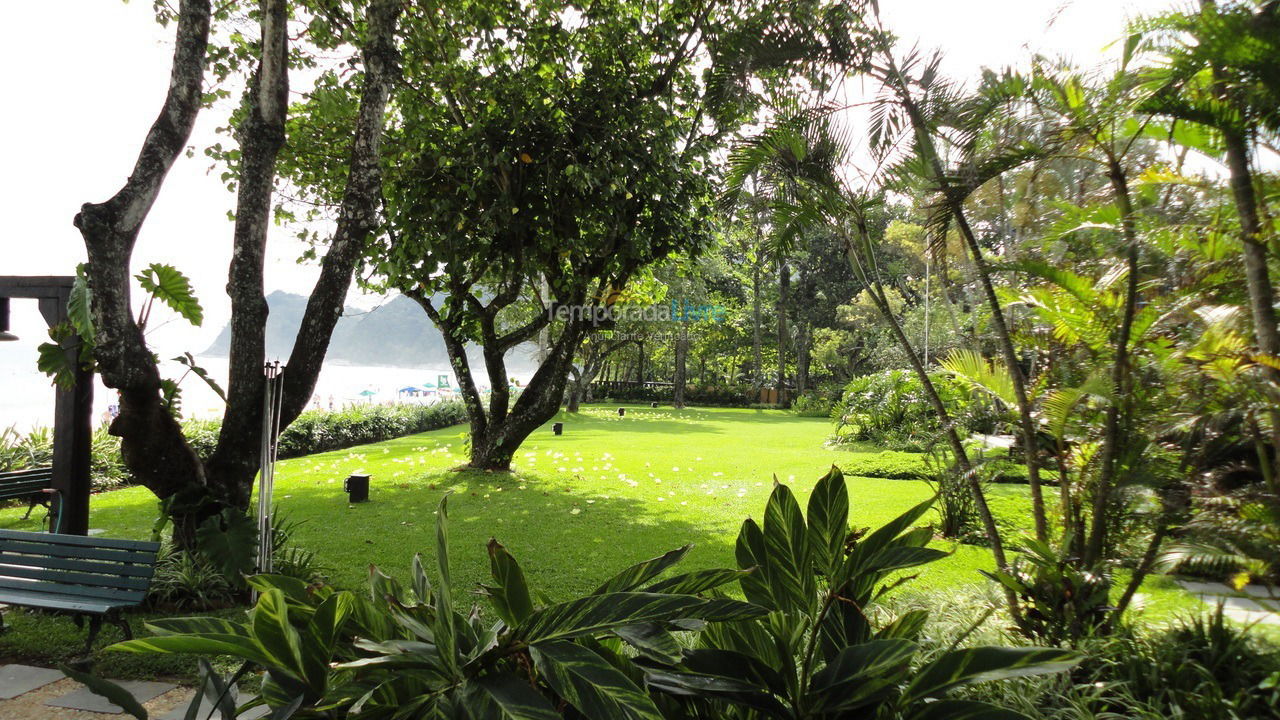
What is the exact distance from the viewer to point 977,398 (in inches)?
219

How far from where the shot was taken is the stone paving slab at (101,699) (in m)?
3.11

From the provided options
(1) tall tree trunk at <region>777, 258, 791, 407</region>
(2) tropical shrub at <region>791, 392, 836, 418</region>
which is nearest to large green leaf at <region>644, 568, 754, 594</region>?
(2) tropical shrub at <region>791, 392, 836, 418</region>

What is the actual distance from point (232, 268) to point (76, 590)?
2.20 m

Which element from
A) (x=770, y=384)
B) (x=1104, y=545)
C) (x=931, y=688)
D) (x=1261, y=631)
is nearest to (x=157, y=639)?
(x=931, y=688)

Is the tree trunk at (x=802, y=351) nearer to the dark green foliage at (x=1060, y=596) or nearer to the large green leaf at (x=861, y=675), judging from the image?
the dark green foliage at (x=1060, y=596)

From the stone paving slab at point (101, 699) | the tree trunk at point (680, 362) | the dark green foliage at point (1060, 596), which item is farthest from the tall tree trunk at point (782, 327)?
the stone paving slab at point (101, 699)

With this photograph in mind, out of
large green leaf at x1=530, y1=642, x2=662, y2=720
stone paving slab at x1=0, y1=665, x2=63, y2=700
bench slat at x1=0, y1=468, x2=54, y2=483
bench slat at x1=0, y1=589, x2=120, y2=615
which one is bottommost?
stone paving slab at x1=0, y1=665, x2=63, y2=700

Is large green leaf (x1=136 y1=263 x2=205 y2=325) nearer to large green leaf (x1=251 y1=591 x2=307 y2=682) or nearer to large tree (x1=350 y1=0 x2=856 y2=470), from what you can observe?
large tree (x1=350 y1=0 x2=856 y2=470)

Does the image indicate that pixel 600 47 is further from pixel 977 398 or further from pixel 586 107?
pixel 977 398

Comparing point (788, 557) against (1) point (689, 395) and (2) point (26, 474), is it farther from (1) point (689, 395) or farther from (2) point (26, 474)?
(1) point (689, 395)

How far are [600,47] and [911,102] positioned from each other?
490 cm

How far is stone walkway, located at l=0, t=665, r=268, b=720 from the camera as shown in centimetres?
303

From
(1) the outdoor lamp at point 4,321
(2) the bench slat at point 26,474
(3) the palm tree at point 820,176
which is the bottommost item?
(2) the bench slat at point 26,474

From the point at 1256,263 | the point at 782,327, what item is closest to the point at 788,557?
the point at 1256,263
